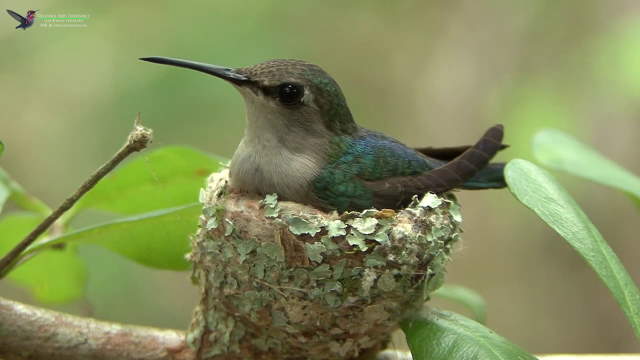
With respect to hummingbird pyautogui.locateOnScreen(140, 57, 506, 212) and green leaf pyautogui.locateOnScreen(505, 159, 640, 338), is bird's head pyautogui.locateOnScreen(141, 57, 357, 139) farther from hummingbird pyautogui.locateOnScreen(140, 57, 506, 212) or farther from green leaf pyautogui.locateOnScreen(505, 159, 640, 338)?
green leaf pyautogui.locateOnScreen(505, 159, 640, 338)

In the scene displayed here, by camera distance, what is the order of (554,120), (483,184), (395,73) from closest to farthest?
(483,184), (554,120), (395,73)

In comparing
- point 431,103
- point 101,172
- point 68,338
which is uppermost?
point 101,172

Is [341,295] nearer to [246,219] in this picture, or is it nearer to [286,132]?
[246,219]

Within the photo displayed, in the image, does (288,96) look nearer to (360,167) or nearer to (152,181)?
(360,167)

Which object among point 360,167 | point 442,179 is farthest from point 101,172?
point 442,179

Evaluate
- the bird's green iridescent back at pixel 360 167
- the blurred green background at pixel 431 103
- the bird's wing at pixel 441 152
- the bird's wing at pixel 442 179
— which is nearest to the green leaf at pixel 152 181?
the bird's green iridescent back at pixel 360 167

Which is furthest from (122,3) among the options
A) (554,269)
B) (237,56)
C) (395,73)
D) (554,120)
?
(554,269)

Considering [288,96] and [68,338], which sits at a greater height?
[288,96]
